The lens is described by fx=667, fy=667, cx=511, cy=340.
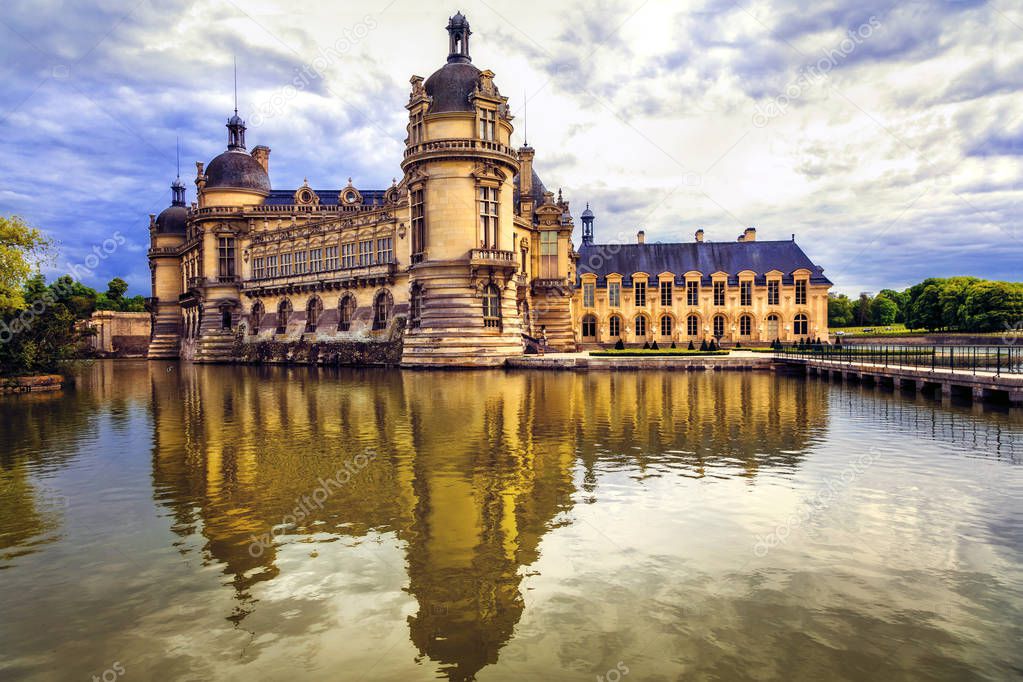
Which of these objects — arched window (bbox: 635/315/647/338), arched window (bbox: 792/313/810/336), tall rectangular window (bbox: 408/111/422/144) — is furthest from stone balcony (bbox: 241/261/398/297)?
arched window (bbox: 792/313/810/336)

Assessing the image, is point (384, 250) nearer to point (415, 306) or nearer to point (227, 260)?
point (415, 306)

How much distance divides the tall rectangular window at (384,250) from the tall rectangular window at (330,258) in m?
6.63

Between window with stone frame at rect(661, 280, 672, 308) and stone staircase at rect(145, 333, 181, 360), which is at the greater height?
window with stone frame at rect(661, 280, 672, 308)

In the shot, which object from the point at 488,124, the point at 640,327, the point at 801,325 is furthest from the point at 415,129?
the point at 801,325

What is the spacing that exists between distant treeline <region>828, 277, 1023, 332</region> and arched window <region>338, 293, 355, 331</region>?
74.2 metres

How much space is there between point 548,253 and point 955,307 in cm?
6561

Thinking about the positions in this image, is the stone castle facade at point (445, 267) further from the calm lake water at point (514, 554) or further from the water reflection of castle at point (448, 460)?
the calm lake water at point (514, 554)

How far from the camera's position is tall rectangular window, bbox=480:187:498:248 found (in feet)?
169

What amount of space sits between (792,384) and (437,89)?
3364cm

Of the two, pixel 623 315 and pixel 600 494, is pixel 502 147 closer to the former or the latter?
pixel 623 315

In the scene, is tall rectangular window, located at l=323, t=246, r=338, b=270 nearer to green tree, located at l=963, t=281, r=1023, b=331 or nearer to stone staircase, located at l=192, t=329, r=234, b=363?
stone staircase, located at l=192, t=329, r=234, b=363

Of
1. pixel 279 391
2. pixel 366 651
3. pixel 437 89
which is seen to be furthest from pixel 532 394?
pixel 437 89

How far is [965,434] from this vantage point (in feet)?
67.8

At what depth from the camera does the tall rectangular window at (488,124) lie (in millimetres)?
51094
